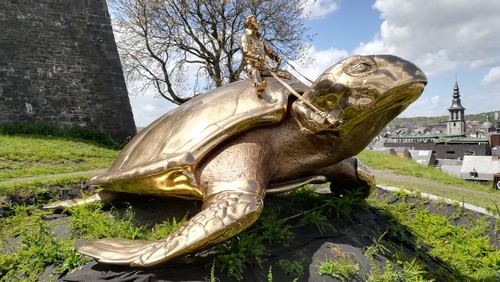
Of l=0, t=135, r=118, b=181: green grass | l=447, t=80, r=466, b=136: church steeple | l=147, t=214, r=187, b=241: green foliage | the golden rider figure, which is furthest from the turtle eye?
l=447, t=80, r=466, b=136: church steeple

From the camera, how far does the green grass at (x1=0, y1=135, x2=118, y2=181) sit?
736cm

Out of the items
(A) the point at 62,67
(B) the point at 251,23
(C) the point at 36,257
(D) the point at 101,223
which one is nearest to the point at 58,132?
(A) the point at 62,67

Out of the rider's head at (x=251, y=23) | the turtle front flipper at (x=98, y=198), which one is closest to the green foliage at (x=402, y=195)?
the rider's head at (x=251, y=23)

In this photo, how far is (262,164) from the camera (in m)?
2.78

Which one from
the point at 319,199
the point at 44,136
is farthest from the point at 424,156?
the point at 319,199

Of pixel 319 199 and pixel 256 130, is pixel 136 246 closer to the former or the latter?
pixel 256 130

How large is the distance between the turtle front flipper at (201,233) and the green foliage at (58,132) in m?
10.5

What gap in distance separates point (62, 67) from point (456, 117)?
7615 centimetres

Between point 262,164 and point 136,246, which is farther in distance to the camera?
point 262,164

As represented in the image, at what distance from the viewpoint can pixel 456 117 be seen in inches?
2886

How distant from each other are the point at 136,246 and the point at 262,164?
1023mm

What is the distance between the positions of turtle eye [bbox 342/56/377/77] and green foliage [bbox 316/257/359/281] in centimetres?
130

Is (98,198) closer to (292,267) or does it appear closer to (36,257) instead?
(36,257)

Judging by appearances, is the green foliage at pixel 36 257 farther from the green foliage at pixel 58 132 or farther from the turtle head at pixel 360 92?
the green foliage at pixel 58 132
